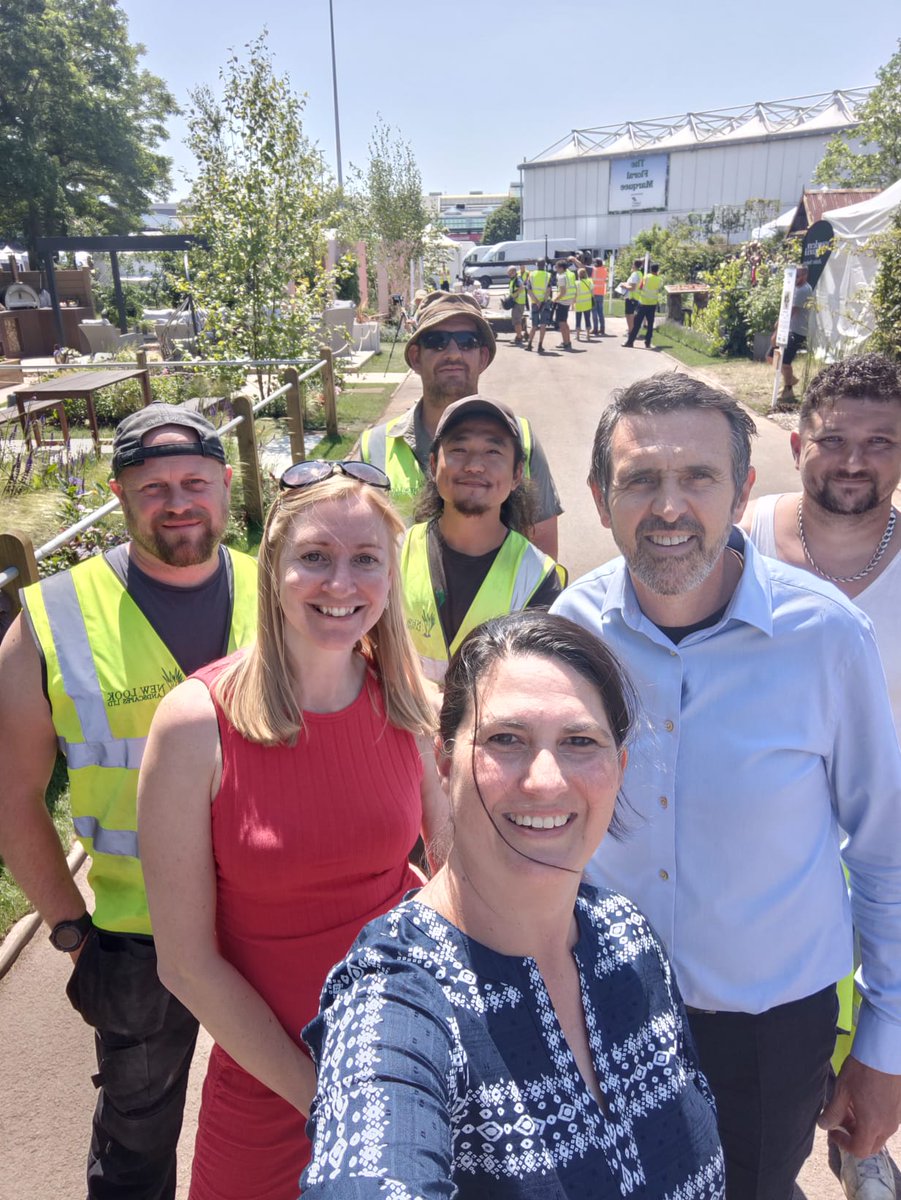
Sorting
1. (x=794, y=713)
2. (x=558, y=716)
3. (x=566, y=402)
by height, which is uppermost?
(x=558, y=716)

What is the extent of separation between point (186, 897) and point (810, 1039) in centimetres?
135

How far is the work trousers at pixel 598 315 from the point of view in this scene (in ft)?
77.0

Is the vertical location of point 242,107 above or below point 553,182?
below

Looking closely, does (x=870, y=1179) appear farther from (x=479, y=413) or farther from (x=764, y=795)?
(x=479, y=413)

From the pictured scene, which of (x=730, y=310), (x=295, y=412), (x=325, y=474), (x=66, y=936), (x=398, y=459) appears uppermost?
(x=325, y=474)

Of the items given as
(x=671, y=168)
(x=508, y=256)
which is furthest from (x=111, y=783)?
(x=671, y=168)

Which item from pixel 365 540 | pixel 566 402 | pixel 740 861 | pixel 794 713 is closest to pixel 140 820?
pixel 365 540

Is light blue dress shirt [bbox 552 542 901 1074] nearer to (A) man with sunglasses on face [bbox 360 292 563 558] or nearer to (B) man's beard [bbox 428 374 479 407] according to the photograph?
(A) man with sunglasses on face [bbox 360 292 563 558]

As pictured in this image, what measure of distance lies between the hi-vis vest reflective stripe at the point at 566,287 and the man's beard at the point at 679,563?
813 inches

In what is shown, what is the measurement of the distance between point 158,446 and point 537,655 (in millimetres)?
1426

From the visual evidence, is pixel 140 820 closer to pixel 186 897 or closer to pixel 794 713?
pixel 186 897

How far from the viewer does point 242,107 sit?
11.0 metres

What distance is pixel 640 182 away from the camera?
7062 cm

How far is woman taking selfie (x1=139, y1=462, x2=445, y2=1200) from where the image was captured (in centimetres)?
167
